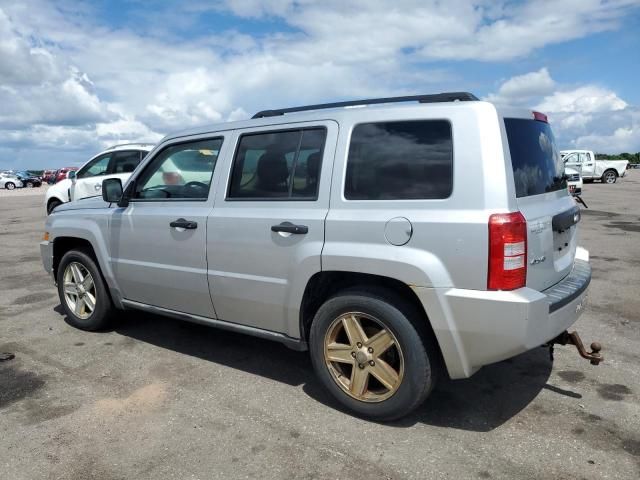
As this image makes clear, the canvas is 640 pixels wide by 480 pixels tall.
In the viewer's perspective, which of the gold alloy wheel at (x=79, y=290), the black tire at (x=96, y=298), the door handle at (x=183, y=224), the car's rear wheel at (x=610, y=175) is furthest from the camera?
the car's rear wheel at (x=610, y=175)

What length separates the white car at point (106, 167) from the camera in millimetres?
12227

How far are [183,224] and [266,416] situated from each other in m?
1.54

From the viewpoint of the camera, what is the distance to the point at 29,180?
1951 inches

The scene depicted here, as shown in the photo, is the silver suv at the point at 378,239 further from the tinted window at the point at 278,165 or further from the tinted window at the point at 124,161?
the tinted window at the point at 124,161

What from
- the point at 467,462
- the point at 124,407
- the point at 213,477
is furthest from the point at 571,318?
the point at 124,407

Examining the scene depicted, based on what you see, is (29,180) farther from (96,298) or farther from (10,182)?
(96,298)

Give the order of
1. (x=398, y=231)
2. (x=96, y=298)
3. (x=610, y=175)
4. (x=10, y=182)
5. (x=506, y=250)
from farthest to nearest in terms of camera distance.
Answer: (x=10, y=182) → (x=610, y=175) → (x=96, y=298) → (x=398, y=231) → (x=506, y=250)

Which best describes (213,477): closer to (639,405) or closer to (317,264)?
(317,264)

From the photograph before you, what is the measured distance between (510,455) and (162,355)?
2.87m

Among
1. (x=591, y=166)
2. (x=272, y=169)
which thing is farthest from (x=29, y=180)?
(x=272, y=169)

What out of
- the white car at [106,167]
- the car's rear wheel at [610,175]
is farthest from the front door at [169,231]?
the car's rear wheel at [610,175]

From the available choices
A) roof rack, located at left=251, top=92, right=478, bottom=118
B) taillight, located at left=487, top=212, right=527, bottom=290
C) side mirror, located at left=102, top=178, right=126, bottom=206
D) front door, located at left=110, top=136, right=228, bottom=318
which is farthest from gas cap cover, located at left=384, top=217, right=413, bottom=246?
side mirror, located at left=102, top=178, right=126, bottom=206

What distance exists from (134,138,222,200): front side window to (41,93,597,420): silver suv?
0.7 inches

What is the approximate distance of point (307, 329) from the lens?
370 centimetres
